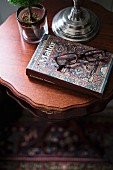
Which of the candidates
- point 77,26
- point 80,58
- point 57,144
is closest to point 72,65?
point 80,58

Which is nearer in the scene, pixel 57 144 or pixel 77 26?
pixel 77 26

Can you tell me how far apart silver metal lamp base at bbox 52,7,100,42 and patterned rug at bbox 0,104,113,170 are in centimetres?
→ 50

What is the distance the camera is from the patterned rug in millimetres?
1075

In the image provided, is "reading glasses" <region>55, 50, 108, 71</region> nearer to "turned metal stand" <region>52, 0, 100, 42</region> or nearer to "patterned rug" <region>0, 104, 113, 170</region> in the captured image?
"turned metal stand" <region>52, 0, 100, 42</region>

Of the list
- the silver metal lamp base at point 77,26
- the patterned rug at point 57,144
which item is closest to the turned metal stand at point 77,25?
the silver metal lamp base at point 77,26

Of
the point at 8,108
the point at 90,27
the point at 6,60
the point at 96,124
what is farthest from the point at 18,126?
A: the point at 90,27

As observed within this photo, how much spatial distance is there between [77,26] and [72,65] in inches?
5.4

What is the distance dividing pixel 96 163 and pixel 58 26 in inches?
23.6

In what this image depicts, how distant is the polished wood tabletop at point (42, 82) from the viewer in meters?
0.67

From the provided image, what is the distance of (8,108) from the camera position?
1.15 meters

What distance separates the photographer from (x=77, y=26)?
0.75 metres

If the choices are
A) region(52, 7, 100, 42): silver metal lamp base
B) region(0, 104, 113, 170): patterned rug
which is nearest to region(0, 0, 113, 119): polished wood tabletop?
region(52, 7, 100, 42): silver metal lamp base

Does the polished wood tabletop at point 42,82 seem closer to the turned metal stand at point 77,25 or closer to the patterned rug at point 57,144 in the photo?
the turned metal stand at point 77,25

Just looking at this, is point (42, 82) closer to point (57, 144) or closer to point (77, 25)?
point (77, 25)
